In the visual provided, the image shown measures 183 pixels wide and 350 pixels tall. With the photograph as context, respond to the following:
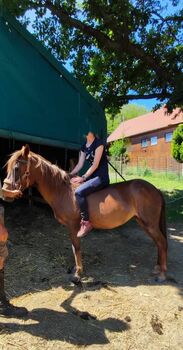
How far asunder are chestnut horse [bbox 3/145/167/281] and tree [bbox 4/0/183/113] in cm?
468

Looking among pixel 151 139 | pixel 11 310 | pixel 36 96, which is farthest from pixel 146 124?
pixel 11 310

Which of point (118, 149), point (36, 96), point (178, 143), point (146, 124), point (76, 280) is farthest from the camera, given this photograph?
point (146, 124)

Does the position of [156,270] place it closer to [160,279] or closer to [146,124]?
[160,279]

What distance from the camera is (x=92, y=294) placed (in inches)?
213

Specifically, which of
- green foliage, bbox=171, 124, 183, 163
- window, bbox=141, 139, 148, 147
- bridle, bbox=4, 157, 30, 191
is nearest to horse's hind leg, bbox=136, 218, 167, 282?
bridle, bbox=4, 157, 30, 191

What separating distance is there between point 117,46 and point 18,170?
6.77m

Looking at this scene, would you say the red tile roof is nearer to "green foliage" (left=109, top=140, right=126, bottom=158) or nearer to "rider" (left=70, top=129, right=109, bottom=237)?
"green foliage" (left=109, top=140, right=126, bottom=158)

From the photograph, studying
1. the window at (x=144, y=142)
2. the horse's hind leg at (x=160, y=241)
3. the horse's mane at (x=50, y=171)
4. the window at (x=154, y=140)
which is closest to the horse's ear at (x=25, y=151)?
the horse's mane at (x=50, y=171)

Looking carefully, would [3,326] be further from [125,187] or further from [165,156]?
[165,156]

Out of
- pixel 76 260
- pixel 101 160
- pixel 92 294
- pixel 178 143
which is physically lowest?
pixel 92 294

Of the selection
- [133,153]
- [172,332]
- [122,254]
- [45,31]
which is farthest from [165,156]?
[172,332]

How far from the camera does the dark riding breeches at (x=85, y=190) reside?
6.13m

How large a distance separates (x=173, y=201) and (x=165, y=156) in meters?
28.3

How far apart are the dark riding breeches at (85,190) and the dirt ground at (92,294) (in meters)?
1.04
